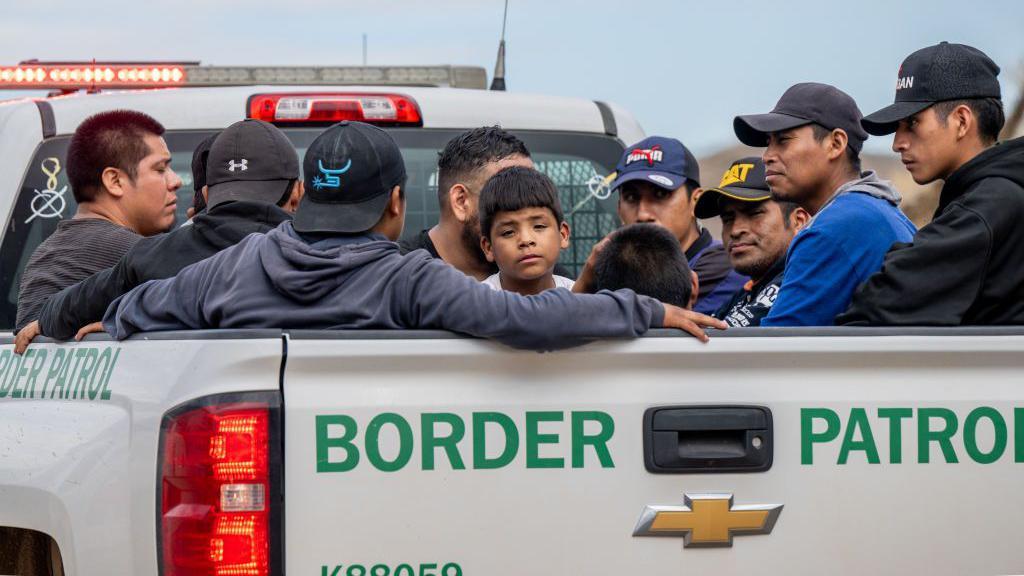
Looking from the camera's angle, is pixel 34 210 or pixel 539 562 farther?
pixel 34 210

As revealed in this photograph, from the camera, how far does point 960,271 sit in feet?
9.92

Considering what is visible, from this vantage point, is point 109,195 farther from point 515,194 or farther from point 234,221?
point 515,194

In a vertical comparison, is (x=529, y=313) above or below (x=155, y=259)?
below

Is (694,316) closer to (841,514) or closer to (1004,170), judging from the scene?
(841,514)

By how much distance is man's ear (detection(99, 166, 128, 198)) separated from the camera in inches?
158

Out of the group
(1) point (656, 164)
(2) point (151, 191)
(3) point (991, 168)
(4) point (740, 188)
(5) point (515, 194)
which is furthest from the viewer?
(1) point (656, 164)

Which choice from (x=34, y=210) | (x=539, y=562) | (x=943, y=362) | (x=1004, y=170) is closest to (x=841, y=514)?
(x=943, y=362)

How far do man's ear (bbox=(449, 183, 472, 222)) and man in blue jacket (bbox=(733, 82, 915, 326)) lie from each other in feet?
2.66

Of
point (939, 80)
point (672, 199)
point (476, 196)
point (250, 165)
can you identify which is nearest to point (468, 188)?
point (476, 196)

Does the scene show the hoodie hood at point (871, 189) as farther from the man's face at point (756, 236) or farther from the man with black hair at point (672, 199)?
the man with black hair at point (672, 199)

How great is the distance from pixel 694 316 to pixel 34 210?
2535 millimetres

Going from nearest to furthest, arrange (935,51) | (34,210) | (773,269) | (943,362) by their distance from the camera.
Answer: (943,362) < (935,51) < (773,269) < (34,210)

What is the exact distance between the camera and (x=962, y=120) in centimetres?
337

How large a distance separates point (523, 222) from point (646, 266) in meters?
0.40
